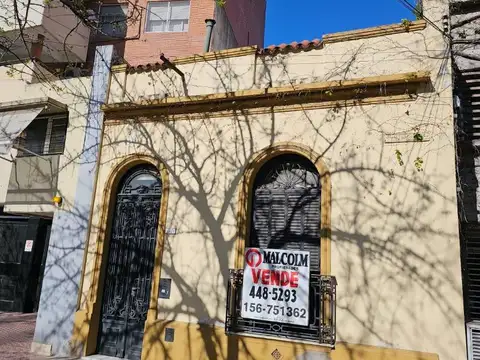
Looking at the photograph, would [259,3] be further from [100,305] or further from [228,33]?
[100,305]

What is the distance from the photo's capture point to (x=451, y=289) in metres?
5.71

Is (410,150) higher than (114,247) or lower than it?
higher

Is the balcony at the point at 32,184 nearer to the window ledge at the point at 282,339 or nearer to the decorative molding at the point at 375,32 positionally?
the window ledge at the point at 282,339

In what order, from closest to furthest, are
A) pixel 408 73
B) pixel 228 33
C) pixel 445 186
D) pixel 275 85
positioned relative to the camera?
pixel 445 186
pixel 408 73
pixel 275 85
pixel 228 33

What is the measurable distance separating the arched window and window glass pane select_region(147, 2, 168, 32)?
1115cm

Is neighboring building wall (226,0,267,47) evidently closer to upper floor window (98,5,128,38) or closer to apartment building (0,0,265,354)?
upper floor window (98,5,128,38)

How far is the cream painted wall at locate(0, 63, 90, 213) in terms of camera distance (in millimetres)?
8852

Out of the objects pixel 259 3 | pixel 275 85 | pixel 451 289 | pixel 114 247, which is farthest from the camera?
pixel 259 3

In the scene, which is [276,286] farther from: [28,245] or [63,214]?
[28,245]

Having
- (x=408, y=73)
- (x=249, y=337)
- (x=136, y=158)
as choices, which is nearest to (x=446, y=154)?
(x=408, y=73)

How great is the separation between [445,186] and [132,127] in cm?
621

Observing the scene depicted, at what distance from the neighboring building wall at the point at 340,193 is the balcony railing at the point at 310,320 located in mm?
144

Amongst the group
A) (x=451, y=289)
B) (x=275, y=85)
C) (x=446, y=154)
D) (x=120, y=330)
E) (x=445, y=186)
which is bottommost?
(x=120, y=330)

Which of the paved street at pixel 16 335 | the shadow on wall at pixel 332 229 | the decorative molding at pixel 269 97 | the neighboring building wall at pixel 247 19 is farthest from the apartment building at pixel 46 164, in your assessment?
the neighboring building wall at pixel 247 19
